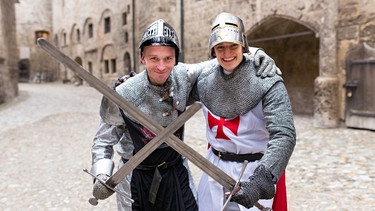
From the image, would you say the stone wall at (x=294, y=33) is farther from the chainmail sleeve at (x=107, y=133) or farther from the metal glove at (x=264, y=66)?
the chainmail sleeve at (x=107, y=133)

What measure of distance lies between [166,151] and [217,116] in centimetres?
30

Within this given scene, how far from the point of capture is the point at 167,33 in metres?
1.56

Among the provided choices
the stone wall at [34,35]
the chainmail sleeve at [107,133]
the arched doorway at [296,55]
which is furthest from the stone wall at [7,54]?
the stone wall at [34,35]

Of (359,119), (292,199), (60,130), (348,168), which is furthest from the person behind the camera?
(60,130)

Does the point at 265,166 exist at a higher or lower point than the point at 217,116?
lower

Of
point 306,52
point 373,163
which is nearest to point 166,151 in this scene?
point 373,163

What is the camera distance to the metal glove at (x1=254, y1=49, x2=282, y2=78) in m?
1.49

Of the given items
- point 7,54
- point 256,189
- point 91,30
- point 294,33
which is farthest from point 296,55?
point 91,30

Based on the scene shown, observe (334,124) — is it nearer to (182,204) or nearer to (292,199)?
(292,199)

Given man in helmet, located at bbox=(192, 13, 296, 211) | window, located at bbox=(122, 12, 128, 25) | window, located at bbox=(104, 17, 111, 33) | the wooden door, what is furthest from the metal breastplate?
window, located at bbox=(104, 17, 111, 33)

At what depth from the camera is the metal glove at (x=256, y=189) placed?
49.1 inches

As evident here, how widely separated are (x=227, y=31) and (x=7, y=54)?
39.2 feet

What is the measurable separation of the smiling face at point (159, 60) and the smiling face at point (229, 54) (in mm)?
205

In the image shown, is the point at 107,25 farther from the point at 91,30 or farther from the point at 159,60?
the point at 159,60
